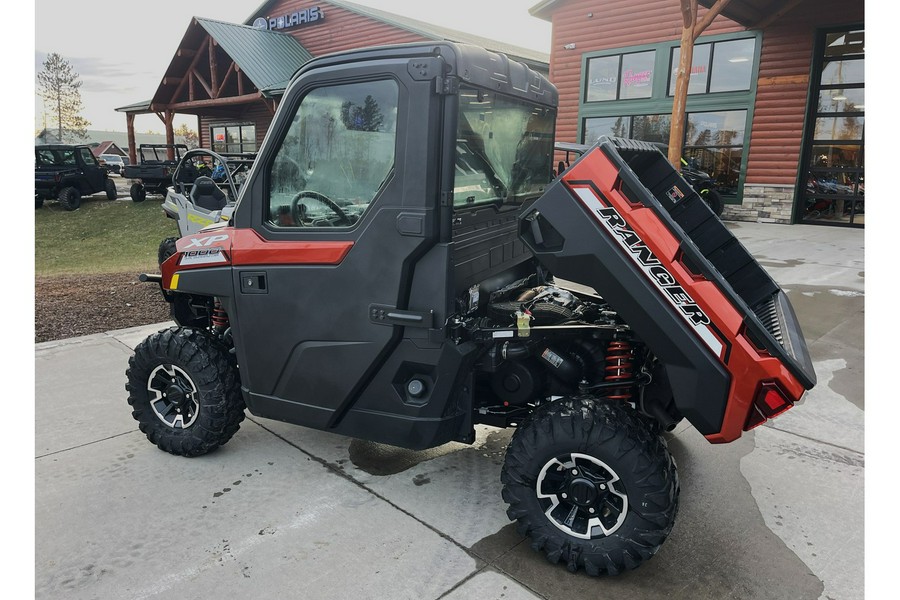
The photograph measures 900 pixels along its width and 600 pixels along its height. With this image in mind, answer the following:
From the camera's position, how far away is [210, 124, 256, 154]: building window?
25.2 m

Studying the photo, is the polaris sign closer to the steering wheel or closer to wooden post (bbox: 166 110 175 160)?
wooden post (bbox: 166 110 175 160)

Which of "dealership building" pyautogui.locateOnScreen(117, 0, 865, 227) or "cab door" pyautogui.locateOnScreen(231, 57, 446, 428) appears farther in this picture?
"dealership building" pyautogui.locateOnScreen(117, 0, 865, 227)

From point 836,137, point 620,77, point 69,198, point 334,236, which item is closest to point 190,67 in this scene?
point 69,198

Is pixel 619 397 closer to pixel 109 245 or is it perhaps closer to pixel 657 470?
pixel 657 470

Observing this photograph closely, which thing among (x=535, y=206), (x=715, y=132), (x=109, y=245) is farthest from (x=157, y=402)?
(x=715, y=132)

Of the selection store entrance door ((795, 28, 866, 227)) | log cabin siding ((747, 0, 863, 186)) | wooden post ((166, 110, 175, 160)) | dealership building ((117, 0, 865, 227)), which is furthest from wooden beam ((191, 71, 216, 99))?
store entrance door ((795, 28, 866, 227))

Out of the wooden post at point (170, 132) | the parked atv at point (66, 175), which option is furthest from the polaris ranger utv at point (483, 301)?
the wooden post at point (170, 132)

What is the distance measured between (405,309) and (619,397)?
109cm

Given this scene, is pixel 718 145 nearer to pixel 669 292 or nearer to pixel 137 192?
pixel 669 292

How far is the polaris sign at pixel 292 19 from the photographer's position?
2330 centimetres

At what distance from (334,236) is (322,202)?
188 millimetres

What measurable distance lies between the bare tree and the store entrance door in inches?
2594

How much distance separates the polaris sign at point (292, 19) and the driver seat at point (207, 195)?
16.7 meters

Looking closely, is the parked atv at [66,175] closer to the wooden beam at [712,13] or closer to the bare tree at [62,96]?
the wooden beam at [712,13]
